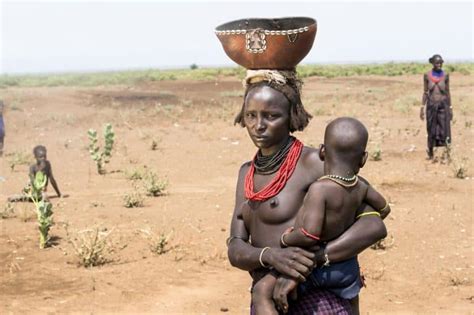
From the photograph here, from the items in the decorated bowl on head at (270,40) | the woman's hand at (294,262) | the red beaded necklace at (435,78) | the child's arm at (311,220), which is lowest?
the woman's hand at (294,262)

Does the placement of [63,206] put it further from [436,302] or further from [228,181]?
[436,302]

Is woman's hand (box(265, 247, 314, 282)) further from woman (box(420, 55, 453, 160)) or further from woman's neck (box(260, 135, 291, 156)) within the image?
woman (box(420, 55, 453, 160))

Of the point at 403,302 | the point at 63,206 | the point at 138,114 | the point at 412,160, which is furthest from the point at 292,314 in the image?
the point at 138,114

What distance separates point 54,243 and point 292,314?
486 cm

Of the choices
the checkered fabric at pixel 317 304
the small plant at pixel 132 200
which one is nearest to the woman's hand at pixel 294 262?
the checkered fabric at pixel 317 304

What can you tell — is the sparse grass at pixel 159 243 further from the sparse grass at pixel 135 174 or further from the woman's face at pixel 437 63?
the woman's face at pixel 437 63

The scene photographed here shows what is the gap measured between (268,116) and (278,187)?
0.25m

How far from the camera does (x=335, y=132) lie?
85.7 inches

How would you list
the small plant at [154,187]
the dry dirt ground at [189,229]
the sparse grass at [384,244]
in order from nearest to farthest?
the dry dirt ground at [189,229], the sparse grass at [384,244], the small plant at [154,187]

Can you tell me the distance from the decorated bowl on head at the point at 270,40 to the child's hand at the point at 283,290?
74 cm

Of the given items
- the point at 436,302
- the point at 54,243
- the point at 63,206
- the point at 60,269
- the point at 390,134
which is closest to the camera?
the point at 436,302

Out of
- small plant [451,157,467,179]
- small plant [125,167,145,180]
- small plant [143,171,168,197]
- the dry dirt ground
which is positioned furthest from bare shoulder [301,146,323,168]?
small plant [125,167,145,180]

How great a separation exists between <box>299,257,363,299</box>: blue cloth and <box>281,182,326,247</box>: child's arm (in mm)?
118

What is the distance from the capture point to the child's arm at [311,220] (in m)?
2.14
